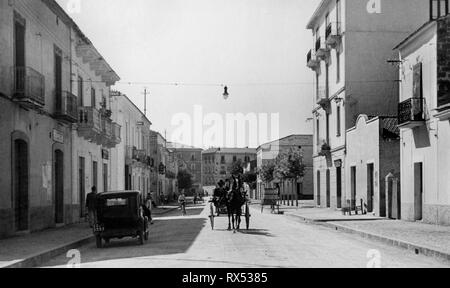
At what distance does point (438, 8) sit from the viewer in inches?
1230

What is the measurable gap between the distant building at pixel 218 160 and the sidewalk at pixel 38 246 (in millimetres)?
127792

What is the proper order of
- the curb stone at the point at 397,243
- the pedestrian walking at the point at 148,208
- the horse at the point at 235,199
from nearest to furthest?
the curb stone at the point at 397,243
the horse at the point at 235,199
the pedestrian walking at the point at 148,208

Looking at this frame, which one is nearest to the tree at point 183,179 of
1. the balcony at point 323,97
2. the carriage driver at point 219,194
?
the balcony at point 323,97

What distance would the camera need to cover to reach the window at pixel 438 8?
100 ft

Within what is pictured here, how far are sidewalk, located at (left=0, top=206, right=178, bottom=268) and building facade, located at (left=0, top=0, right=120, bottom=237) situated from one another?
3.32 feet

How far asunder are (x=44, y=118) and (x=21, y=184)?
3.04 meters

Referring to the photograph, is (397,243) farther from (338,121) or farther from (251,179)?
(251,179)

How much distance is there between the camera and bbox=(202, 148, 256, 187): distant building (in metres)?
148

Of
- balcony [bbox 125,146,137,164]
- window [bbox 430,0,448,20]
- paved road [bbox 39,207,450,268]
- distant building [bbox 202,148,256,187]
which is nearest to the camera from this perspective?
Answer: paved road [bbox 39,207,450,268]

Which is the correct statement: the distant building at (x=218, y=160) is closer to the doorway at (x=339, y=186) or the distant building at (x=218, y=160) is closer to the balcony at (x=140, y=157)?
the balcony at (x=140, y=157)

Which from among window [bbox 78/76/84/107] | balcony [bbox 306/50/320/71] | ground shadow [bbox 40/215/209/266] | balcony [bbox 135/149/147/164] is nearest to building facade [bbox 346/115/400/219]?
balcony [bbox 306/50/320/71]

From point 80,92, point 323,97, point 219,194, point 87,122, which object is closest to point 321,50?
point 323,97

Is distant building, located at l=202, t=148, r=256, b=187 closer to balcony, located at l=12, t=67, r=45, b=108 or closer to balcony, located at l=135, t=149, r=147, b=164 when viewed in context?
balcony, located at l=135, t=149, r=147, b=164

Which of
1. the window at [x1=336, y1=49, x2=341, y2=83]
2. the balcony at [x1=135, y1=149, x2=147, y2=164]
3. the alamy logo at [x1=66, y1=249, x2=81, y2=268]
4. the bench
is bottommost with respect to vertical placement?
the bench
